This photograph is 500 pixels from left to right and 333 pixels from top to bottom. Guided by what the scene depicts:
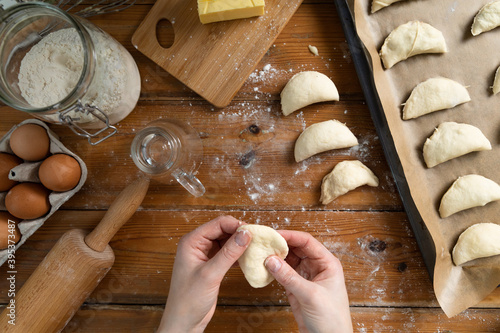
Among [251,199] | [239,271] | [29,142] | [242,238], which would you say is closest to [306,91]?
[251,199]

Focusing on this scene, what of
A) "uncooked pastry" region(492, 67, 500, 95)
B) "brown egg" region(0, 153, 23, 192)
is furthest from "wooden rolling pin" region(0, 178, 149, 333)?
"uncooked pastry" region(492, 67, 500, 95)

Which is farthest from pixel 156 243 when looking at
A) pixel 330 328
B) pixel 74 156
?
pixel 330 328

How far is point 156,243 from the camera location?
1376 millimetres

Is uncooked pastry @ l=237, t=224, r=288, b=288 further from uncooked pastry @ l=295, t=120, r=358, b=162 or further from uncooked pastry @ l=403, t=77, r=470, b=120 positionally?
uncooked pastry @ l=403, t=77, r=470, b=120

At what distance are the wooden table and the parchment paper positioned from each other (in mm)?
98

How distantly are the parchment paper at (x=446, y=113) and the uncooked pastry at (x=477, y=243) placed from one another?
0.10 feet

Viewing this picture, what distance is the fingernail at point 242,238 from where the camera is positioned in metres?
1.03

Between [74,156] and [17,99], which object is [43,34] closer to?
[17,99]

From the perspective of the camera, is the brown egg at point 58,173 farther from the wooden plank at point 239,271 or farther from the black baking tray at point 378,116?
the black baking tray at point 378,116

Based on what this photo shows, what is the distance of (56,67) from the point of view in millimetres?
1146

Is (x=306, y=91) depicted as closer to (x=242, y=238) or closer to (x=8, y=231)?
(x=242, y=238)

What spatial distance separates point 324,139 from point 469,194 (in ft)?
1.69

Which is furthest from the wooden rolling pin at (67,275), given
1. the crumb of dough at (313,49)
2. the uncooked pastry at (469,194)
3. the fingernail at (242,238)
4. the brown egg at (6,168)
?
the uncooked pastry at (469,194)

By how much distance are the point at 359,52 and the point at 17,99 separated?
45.2 inches
